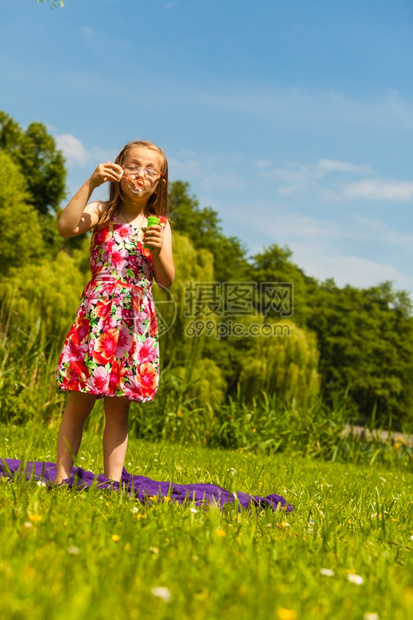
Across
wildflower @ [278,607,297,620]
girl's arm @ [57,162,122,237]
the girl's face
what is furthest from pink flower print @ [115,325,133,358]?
wildflower @ [278,607,297,620]

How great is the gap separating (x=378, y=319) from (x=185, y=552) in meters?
37.1

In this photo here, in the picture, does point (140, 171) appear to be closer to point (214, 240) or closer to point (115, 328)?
point (115, 328)

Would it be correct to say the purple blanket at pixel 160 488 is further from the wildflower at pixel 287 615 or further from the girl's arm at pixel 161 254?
the wildflower at pixel 287 615

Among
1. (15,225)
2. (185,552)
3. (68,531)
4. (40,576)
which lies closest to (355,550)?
(185,552)

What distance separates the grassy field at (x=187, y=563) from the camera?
1187mm

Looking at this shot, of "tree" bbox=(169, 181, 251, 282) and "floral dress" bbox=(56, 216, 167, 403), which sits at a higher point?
"tree" bbox=(169, 181, 251, 282)

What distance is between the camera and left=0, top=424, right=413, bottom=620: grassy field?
1.19m

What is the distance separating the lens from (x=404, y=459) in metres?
7.43

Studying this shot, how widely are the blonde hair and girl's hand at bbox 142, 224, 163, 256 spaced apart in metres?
0.28

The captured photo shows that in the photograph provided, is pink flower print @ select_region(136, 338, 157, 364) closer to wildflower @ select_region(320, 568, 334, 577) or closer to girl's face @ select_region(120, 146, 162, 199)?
girl's face @ select_region(120, 146, 162, 199)

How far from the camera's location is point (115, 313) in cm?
285

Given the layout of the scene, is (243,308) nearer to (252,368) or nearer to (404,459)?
(252,368)

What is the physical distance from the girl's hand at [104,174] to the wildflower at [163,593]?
2.06 m

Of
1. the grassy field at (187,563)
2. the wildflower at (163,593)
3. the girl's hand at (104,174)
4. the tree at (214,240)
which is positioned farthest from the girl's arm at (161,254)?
the tree at (214,240)
